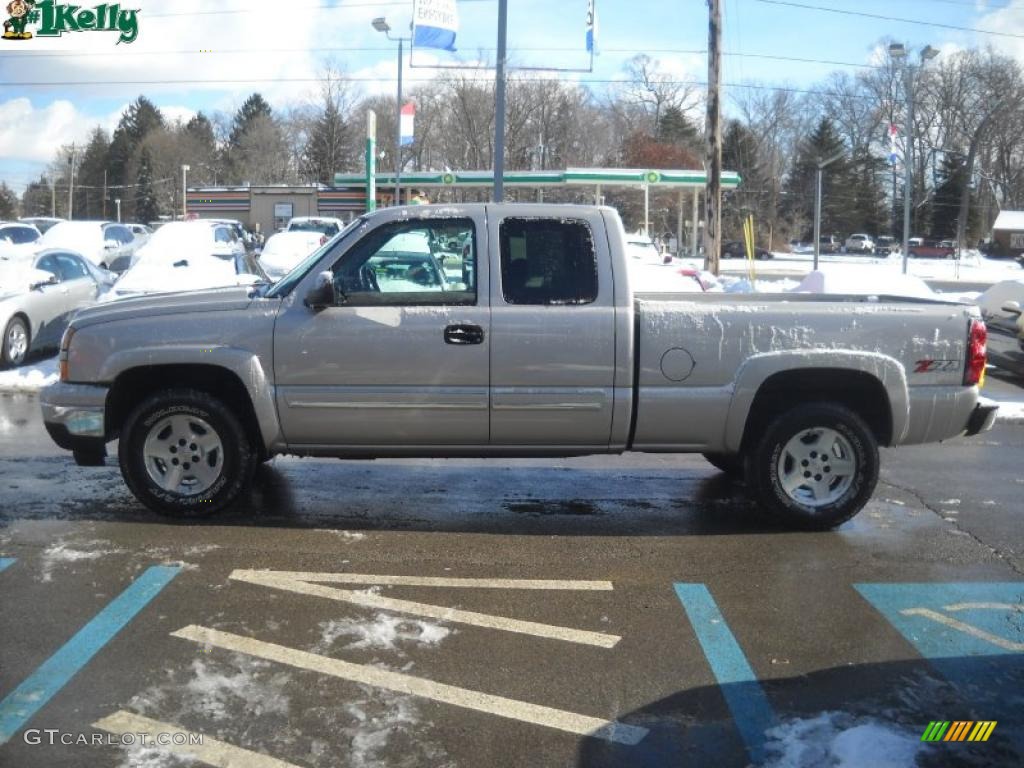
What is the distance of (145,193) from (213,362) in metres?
103

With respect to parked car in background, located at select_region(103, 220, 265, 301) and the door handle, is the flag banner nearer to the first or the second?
parked car in background, located at select_region(103, 220, 265, 301)

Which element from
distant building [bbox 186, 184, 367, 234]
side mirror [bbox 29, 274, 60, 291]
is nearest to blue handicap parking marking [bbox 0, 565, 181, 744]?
side mirror [bbox 29, 274, 60, 291]

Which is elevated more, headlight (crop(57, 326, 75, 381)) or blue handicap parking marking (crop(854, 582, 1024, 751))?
headlight (crop(57, 326, 75, 381))

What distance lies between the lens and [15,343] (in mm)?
12812

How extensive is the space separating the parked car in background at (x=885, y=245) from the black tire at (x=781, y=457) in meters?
72.7

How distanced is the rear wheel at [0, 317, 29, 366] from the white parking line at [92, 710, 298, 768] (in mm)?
10197

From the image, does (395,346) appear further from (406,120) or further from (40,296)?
(406,120)

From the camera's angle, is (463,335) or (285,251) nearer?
(463,335)

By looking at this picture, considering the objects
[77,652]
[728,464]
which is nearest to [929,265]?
[728,464]

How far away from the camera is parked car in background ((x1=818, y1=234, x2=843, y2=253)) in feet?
245

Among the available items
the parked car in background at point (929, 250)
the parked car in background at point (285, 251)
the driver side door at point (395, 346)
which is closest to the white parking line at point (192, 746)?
the driver side door at point (395, 346)

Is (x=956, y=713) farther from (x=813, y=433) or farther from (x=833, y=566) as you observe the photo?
(x=813, y=433)

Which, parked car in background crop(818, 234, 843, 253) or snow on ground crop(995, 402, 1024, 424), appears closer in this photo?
snow on ground crop(995, 402, 1024, 424)

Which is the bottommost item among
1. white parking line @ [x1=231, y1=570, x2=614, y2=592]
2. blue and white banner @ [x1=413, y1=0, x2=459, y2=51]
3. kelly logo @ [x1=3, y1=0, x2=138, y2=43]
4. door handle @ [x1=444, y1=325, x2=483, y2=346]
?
white parking line @ [x1=231, y1=570, x2=614, y2=592]
